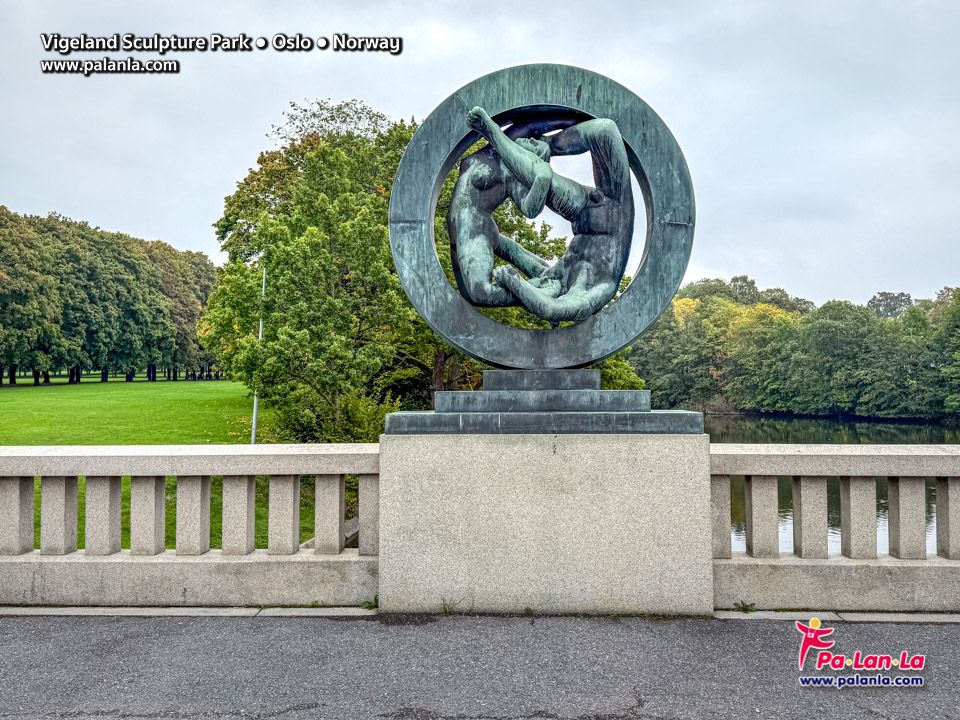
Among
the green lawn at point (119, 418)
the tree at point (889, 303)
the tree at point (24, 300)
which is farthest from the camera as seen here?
the tree at point (889, 303)

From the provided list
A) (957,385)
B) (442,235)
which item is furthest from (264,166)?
(957,385)

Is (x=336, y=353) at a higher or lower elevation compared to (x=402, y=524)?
higher

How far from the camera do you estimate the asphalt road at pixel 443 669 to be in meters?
2.77

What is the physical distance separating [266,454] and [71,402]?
31.1m

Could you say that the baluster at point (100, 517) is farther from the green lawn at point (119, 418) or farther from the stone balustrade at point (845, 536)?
the green lawn at point (119, 418)

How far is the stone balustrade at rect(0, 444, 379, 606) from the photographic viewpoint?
4023mm

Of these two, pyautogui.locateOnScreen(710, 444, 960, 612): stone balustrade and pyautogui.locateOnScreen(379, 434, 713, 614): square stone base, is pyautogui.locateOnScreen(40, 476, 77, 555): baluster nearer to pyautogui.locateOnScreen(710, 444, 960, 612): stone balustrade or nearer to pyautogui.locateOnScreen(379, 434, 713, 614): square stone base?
pyautogui.locateOnScreen(379, 434, 713, 614): square stone base

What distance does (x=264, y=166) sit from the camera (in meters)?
25.1

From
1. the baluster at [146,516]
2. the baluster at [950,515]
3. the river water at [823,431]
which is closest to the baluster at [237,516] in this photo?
the baluster at [146,516]

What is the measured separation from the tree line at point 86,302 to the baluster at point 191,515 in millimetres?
37816

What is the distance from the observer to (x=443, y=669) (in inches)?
122

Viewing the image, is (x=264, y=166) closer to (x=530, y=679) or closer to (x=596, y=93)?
(x=596, y=93)

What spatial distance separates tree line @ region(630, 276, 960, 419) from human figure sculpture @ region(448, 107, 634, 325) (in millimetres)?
27065

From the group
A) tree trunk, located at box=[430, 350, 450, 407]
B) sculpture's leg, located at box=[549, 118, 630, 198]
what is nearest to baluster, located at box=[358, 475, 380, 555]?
sculpture's leg, located at box=[549, 118, 630, 198]
